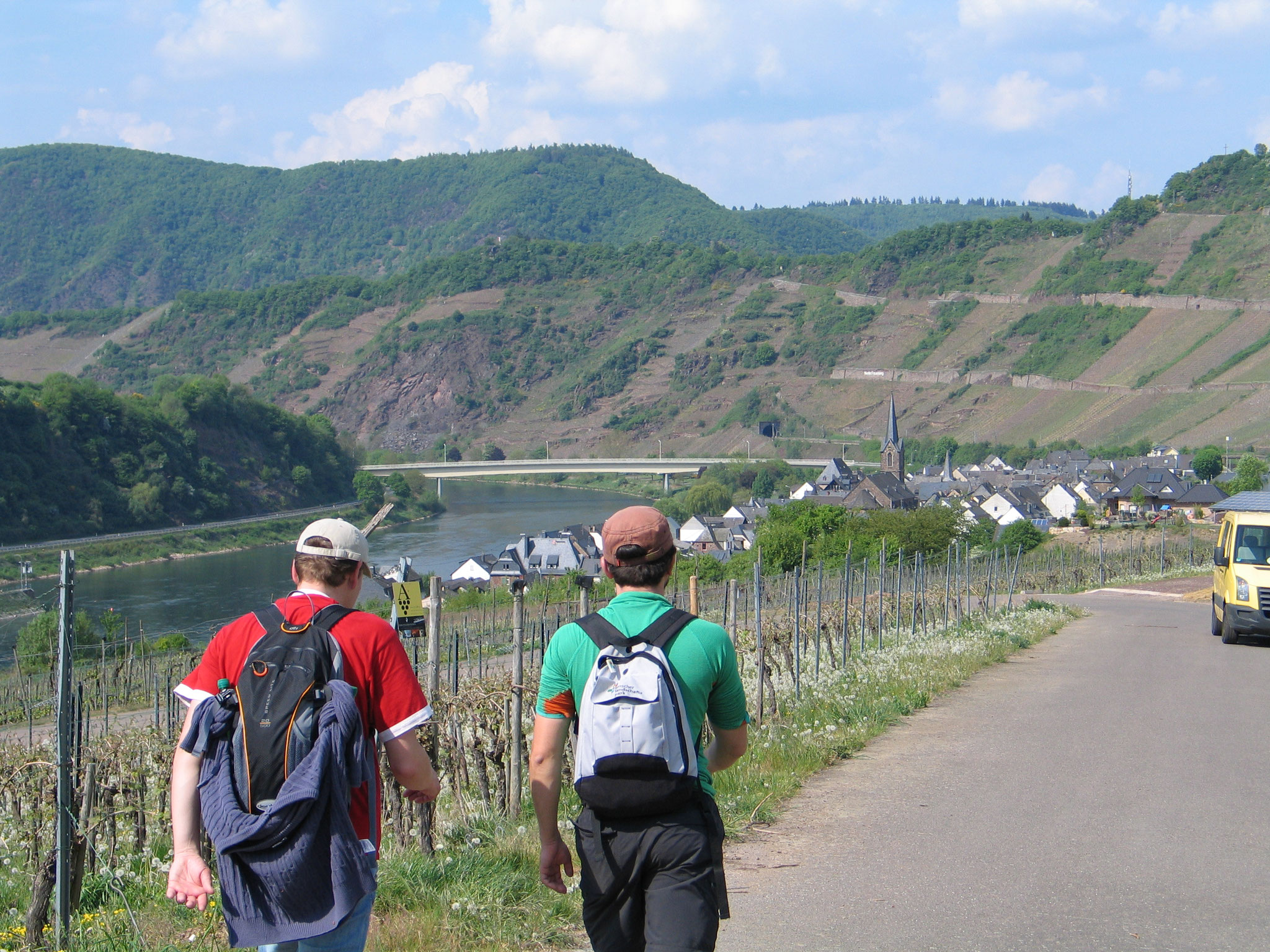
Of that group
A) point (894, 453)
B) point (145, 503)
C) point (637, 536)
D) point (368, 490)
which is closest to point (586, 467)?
point (368, 490)

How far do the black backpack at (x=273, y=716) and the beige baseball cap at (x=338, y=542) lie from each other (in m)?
0.29

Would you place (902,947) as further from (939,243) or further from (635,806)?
(939,243)

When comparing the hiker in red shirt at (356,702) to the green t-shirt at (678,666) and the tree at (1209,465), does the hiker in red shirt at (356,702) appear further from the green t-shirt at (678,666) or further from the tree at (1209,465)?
the tree at (1209,465)

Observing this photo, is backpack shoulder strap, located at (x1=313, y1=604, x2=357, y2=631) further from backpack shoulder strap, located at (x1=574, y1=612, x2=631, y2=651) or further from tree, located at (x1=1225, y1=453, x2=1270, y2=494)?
tree, located at (x1=1225, y1=453, x2=1270, y2=494)

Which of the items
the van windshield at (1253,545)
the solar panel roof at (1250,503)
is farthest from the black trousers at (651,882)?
the solar panel roof at (1250,503)

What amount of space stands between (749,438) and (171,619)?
9071 cm

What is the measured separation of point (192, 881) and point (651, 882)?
1077 mm

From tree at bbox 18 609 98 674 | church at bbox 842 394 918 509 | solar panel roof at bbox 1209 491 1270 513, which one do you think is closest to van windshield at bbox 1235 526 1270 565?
solar panel roof at bbox 1209 491 1270 513

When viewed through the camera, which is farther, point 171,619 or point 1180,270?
point 1180,270

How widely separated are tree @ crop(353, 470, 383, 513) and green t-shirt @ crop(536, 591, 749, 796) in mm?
82870

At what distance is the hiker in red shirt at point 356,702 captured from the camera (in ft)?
9.23

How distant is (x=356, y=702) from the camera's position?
2768 millimetres

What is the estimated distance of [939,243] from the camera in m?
179

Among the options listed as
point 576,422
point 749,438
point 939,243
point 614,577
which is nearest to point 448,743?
point 614,577
